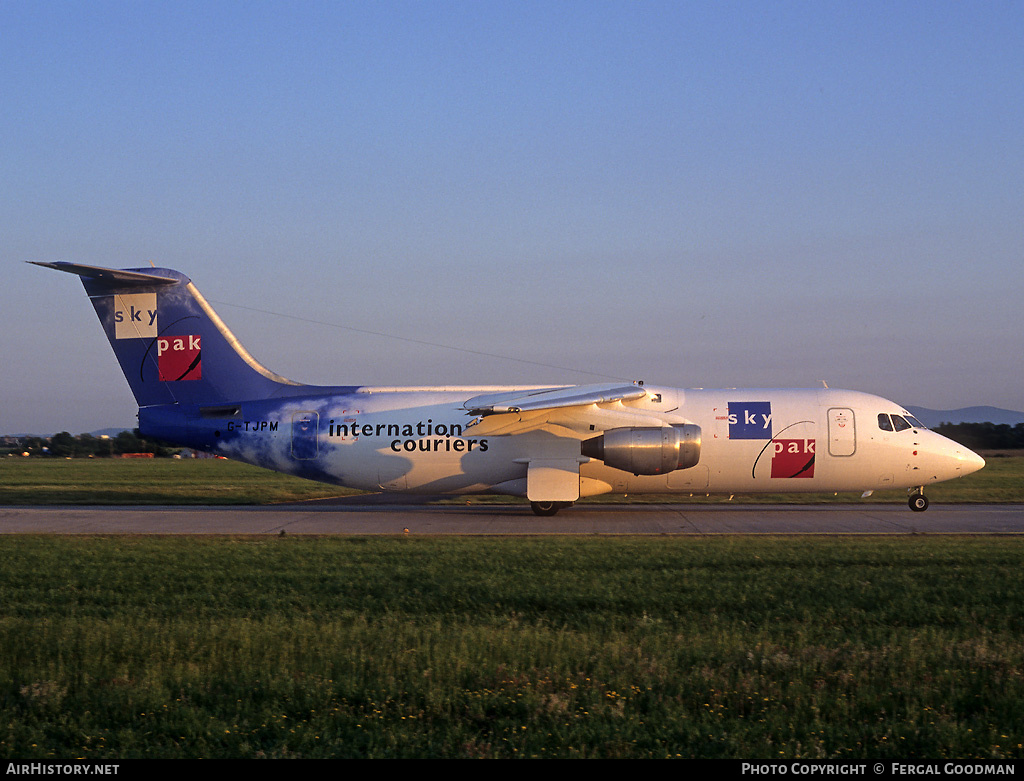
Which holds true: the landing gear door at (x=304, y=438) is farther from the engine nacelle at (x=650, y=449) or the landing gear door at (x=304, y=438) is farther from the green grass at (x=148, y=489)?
the engine nacelle at (x=650, y=449)

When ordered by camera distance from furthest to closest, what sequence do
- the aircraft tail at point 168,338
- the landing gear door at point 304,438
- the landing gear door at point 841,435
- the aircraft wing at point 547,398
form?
the aircraft tail at point 168,338, the landing gear door at point 304,438, the landing gear door at point 841,435, the aircraft wing at point 547,398

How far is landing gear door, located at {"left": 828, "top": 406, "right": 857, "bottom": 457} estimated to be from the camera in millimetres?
23188

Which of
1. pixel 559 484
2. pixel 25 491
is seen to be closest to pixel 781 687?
pixel 559 484

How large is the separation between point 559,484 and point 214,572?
1148cm

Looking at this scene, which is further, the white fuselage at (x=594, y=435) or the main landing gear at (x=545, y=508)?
the main landing gear at (x=545, y=508)

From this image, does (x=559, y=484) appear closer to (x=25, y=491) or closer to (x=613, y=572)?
(x=613, y=572)

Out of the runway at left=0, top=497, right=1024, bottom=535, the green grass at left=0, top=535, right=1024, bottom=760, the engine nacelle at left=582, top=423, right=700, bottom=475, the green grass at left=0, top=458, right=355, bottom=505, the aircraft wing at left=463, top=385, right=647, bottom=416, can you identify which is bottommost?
the green grass at left=0, top=458, right=355, bottom=505

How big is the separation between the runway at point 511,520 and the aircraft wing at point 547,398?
9.37ft

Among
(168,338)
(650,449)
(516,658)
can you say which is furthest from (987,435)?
(516,658)

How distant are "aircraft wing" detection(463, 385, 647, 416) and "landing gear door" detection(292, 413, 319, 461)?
4.34 metres

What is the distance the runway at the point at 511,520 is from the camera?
765 inches

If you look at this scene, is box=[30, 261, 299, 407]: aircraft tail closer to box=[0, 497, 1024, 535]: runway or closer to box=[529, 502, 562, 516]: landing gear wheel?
box=[0, 497, 1024, 535]: runway

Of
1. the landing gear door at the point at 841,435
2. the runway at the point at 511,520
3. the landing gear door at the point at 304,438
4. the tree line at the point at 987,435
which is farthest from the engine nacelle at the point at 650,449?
the tree line at the point at 987,435

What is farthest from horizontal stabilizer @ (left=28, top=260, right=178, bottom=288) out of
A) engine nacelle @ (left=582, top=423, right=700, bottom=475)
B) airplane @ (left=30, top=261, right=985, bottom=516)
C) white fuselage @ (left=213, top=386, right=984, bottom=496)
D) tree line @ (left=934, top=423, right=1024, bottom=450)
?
tree line @ (left=934, top=423, right=1024, bottom=450)
